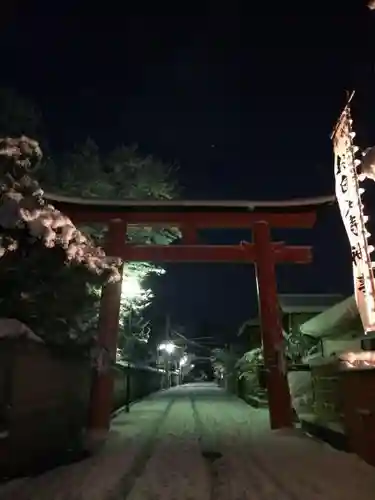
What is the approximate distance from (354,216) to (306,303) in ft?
57.7

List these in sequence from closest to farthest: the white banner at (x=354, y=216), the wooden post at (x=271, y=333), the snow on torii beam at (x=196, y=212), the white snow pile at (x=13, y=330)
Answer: the white snow pile at (x=13, y=330) < the white banner at (x=354, y=216) < the wooden post at (x=271, y=333) < the snow on torii beam at (x=196, y=212)

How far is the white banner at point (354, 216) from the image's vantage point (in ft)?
28.6

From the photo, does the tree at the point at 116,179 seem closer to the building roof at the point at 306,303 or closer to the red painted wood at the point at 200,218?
the red painted wood at the point at 200,218

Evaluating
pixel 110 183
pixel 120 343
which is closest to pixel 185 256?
pixel 110 183

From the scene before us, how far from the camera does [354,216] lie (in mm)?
9344

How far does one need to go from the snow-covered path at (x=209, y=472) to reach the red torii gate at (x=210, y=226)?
321 centimetres

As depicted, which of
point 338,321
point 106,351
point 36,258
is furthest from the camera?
point 338,321

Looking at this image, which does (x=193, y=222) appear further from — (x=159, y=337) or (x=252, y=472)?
(x=159, y=337)

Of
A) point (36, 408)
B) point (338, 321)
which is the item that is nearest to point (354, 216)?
point (338, 321)

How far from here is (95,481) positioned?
6961 millimetres

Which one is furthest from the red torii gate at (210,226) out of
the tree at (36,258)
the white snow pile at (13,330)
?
the white snow pile at (13,330)

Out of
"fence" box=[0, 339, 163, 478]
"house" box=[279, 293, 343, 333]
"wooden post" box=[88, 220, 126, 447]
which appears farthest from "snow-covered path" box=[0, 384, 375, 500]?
"house" box=[279, 293, 343, 333]

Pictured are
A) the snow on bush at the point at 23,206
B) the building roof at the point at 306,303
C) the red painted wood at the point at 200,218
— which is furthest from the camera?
the building roof at the point at 306,303

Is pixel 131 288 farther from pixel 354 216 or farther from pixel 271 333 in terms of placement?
pixel 354 216
